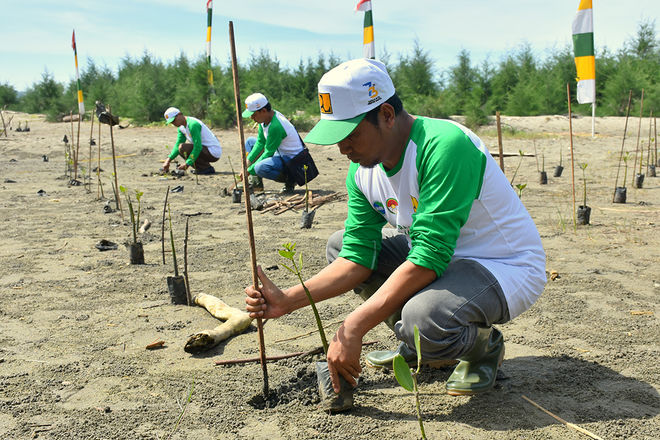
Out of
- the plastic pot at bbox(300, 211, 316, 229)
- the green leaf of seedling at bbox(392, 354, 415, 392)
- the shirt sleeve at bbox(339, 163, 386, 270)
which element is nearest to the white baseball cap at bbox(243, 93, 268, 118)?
the plastic pot at bbox(300, 211, 316, 229)

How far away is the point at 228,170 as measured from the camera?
10.1 metres

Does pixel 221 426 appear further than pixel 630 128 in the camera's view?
No

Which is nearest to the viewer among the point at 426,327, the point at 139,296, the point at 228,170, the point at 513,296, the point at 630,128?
the point at 426,327

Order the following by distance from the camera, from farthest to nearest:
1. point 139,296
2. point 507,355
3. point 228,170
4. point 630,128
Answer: point 630,128 < point 228,170 < point 139,296 < point 507,355

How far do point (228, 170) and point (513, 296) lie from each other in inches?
332

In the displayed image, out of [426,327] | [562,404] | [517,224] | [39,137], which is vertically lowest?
[562,404]

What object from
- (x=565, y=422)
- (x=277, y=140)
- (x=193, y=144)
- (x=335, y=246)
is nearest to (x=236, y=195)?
(x=277, y=140)

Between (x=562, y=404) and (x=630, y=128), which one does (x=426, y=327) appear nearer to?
(x=562, y=404)

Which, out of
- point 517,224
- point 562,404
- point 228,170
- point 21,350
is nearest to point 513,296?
point 517,224

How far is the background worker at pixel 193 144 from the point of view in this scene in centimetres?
897

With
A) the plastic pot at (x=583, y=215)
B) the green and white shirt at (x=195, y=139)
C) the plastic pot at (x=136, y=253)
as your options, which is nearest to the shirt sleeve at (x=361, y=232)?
the plastic pot at (x=136, y=253)

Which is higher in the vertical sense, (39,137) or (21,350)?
(39,137)

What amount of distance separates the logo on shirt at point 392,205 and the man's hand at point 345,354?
1.79 feet

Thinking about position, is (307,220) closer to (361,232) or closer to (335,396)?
(361,232)
